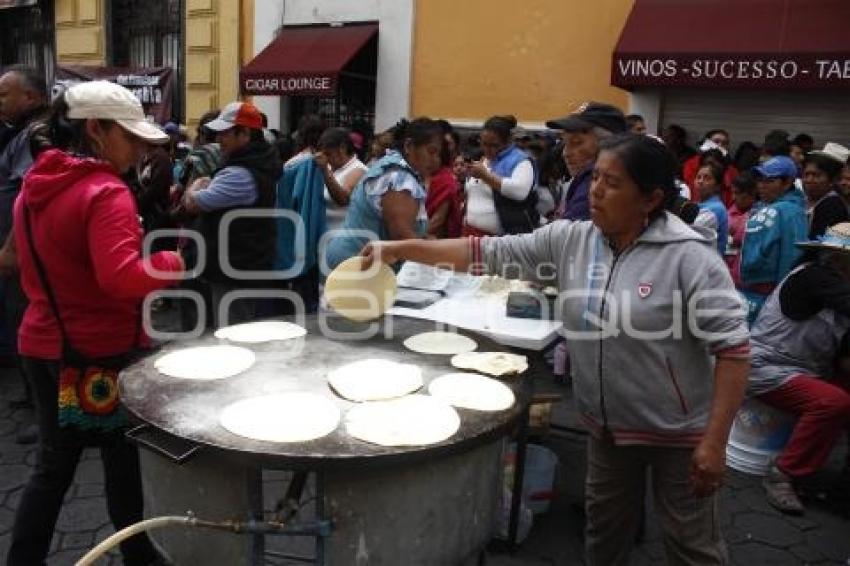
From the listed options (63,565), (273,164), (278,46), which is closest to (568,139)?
(273,164)

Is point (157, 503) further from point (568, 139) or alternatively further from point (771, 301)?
point (771, 301)

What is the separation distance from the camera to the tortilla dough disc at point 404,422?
185cm

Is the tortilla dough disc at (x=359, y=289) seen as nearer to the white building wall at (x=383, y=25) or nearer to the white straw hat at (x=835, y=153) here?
the white straw hat at (x=835, y=153)

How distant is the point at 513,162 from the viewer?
5.08 meters

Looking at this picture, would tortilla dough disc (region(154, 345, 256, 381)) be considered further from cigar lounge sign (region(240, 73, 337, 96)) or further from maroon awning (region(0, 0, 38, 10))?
maroon awning (region(0, 0, 38, 10))

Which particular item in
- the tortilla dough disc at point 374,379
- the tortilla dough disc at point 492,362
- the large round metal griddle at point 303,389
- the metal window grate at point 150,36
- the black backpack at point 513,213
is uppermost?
the metal window grate at point 150,36

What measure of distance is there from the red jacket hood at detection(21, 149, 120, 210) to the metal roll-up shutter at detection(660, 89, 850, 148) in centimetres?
748

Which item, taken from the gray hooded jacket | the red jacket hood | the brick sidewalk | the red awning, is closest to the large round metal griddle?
the gray hooded jacket

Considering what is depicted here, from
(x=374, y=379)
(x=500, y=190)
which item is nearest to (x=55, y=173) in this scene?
(x=374, y=379)

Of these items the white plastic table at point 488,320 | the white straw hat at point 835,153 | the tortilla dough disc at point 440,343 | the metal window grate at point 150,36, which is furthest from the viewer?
the metal window grate at point 150,36

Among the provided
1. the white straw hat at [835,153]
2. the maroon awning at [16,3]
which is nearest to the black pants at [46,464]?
the white straw hat at [835,153]

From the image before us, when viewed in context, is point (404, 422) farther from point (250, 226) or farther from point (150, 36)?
point (150, 36)

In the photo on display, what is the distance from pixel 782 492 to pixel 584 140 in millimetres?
2061

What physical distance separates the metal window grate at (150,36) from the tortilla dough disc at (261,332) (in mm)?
10215
